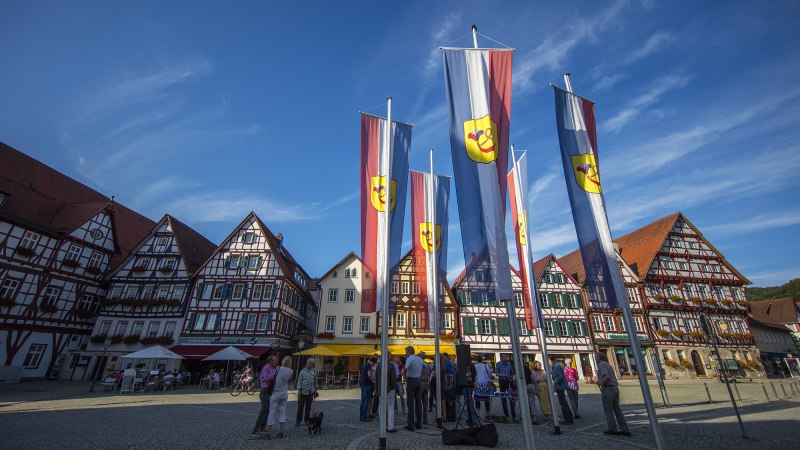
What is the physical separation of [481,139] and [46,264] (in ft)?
116

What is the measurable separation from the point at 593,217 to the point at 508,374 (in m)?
5.75

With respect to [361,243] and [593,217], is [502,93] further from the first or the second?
[361,243]

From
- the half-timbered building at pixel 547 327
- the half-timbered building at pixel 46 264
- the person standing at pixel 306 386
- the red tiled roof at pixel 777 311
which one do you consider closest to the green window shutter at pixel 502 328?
the half-timbered building at pixel 547 327

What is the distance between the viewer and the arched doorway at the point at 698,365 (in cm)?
3444

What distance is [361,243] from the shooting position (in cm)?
896

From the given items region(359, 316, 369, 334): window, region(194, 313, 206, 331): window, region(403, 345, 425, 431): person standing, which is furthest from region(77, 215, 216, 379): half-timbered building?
region(403, 345, 425, 431): person standing

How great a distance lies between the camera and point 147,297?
100 ft

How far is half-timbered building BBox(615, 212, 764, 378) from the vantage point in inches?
1364

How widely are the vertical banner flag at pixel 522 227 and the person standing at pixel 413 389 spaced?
3.94m

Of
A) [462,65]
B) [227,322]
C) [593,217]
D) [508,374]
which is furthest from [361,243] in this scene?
[227,322]

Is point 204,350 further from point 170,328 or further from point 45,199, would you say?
point 45,199

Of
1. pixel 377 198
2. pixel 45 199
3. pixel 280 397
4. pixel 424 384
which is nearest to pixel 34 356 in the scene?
pixel 45 199

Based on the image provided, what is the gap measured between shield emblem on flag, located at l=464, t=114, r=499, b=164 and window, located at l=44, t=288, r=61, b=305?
3492 centimetres

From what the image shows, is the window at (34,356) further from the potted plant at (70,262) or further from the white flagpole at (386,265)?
the white flagpole at (386,265)
